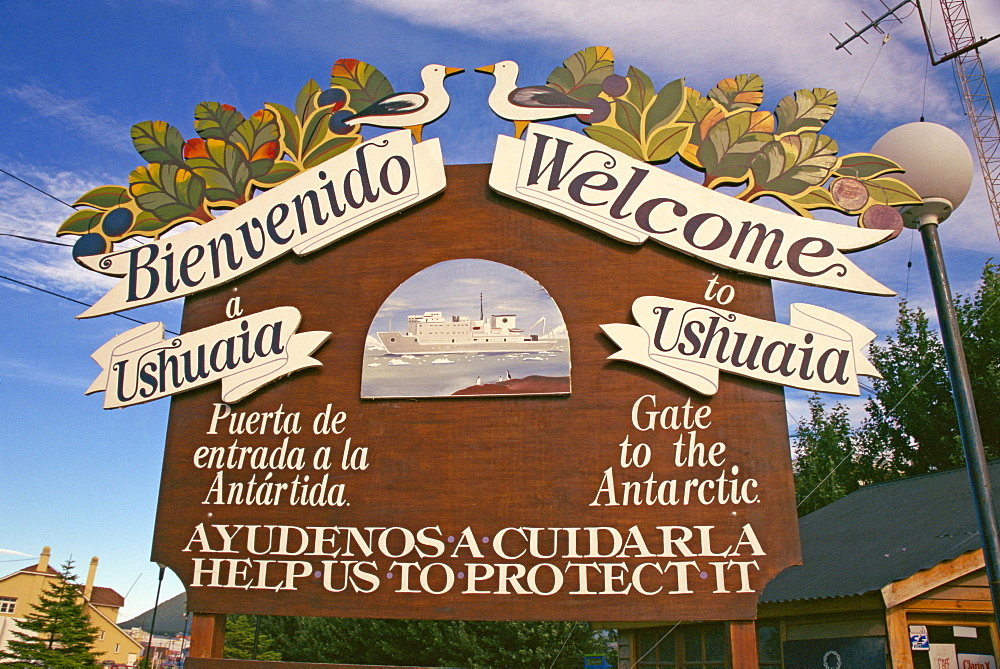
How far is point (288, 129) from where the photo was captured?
684 cm

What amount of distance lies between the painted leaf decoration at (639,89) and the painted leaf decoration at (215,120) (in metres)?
3.49

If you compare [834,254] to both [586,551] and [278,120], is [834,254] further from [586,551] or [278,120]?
[278,120]

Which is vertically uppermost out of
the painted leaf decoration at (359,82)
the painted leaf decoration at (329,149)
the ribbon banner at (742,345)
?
the painted leaf decoration at (359,82)

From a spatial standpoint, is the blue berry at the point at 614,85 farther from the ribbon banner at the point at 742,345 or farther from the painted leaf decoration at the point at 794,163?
the ribbon banner at the point at 742,345

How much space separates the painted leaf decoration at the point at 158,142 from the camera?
6.98 meters

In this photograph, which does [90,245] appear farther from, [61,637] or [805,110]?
[61,637]

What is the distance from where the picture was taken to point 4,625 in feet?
118

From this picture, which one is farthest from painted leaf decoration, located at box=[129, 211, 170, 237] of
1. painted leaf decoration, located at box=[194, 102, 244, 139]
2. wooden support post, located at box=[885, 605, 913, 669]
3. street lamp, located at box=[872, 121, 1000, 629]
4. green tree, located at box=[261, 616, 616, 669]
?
green tree, located at box=[261, 616, 616, 669]

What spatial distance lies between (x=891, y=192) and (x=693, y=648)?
5937 millimetres

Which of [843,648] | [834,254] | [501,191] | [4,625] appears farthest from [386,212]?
[4,625]

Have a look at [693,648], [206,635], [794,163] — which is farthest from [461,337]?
[693,648]

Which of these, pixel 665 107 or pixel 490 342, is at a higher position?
pixel 665 107

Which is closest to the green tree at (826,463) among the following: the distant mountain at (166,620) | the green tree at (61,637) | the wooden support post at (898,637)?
the wooden support post at (898,637)

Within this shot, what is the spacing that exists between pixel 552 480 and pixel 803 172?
320 cm
